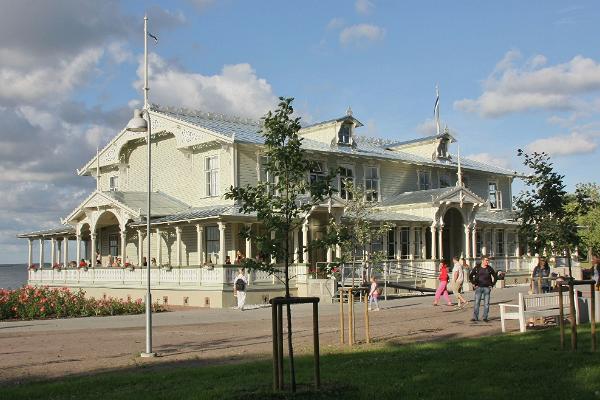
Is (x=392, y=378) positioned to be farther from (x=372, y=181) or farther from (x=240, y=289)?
(x=372, y=181)

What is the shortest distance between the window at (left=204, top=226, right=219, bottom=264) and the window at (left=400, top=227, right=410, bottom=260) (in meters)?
10.6

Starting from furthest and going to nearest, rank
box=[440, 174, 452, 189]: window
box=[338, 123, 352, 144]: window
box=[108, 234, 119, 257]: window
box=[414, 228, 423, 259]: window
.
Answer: box=[440, 174, 452, 189]: window → box=[108, 234, 119, 257]: window → box=[414, 228, 423, 259]: window → box=[338, 123, 352, 144]: window

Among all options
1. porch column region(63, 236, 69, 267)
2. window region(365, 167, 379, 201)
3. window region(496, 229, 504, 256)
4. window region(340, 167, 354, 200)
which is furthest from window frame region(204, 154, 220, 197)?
window region(496, 229, 504, 256)

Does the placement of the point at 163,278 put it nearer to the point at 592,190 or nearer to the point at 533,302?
the point at 533,302

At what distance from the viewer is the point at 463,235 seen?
139ft

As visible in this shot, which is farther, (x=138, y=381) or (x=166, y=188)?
(x=166, y=188)

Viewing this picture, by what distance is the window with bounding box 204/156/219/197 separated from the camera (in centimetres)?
3441

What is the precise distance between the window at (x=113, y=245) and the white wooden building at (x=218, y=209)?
56 millimetres

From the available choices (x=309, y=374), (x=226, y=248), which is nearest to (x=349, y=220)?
(x=226, y=248)

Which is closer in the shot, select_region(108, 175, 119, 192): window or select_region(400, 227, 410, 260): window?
select_region(400, 227, 410, 260): window

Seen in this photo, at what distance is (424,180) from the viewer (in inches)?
1727

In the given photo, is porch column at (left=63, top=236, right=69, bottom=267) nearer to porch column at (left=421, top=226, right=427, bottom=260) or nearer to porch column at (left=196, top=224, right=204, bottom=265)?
porch column at (left=196, top=224, right=204, bottom=265)

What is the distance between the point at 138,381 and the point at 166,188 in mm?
27323

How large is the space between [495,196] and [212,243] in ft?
75.2
